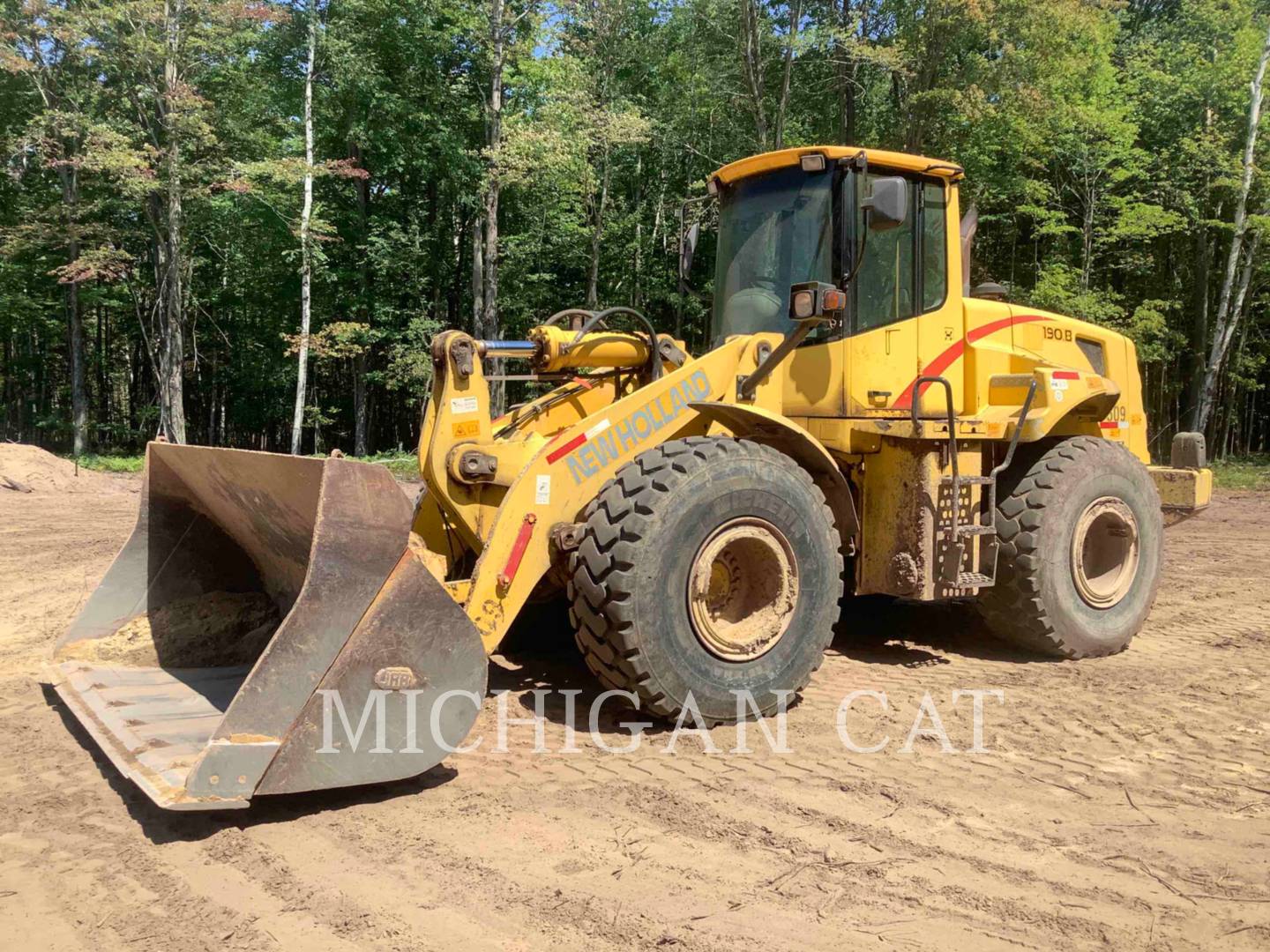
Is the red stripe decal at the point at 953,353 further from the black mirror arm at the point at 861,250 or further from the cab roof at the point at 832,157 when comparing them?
the cab roof at the point at 832,157

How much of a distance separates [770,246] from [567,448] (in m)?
1.89

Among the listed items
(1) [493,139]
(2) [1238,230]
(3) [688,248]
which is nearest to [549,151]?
(1) [493,139]

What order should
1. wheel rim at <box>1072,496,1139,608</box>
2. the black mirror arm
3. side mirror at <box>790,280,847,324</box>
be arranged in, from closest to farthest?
side mirror at <box>790,280,847,324</box>, the black mirror arm, wheel rim at <box>1072,496,1139,608</box>

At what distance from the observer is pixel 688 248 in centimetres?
631

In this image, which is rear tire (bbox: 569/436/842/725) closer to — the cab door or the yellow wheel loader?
the yellow wheel loader

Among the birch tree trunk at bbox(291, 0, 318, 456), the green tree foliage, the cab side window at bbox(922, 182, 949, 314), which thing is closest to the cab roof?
the cab side window at bbox(922, 182, 949, 314)

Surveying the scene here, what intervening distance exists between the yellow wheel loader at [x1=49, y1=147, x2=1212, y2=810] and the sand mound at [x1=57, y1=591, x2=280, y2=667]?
14 mm

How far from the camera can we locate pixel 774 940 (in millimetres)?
2602

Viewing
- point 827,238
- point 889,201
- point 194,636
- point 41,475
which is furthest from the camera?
point 41,475

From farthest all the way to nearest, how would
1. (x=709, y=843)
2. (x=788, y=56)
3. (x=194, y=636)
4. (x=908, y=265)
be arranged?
1. (x=788, y=56)
2. (x=908, y=265)
3. (x=194, y=636)
4. (x=709, y=843)

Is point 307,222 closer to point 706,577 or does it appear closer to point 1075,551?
point 1075,551

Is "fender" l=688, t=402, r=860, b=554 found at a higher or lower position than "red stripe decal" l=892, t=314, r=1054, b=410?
lower

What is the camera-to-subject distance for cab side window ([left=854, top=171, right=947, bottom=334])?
524cm

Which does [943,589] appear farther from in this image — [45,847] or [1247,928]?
[45,847]
